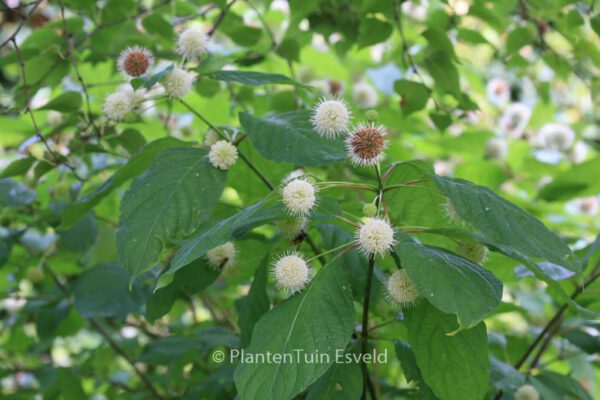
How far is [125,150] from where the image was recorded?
72.2 inches

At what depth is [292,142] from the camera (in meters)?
1.17

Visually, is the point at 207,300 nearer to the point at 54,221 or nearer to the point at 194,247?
the point at 54,221

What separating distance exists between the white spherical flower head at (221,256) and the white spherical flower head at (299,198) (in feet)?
1.01

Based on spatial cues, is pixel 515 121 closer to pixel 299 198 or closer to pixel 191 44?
pixel 191 44

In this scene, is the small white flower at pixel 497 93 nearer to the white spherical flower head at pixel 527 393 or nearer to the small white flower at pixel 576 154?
the small white flower at pixel 576 154

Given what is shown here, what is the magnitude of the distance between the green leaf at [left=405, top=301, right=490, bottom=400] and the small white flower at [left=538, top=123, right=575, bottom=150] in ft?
7.08

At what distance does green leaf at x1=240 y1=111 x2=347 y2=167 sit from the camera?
1132 millimetres

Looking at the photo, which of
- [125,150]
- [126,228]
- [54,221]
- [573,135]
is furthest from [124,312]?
[573,135]

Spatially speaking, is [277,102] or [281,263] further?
[277,102]

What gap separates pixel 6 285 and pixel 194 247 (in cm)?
154

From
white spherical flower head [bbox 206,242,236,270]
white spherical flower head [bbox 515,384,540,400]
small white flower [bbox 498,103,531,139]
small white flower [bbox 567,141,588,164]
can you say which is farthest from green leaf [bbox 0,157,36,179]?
small white flower [bbox 567,141,588,164]

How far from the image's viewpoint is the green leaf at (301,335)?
946 millimetres

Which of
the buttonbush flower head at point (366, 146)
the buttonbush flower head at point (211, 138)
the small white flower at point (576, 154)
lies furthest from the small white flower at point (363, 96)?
the buttonbush flower head at point (366, 146)

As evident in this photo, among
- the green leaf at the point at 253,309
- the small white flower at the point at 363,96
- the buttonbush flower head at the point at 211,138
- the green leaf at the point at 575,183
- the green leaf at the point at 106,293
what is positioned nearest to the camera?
the green leaf at the point at 253,309
